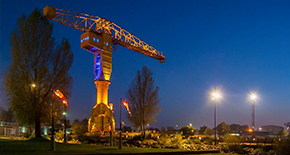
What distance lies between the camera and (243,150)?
30.4 metres

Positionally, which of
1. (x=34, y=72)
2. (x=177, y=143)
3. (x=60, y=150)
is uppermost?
(x=34, y=72)

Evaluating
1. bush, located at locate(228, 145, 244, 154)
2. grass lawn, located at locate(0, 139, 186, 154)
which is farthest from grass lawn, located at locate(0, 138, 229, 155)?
bush, located at locate(228, 145, 244, 154)

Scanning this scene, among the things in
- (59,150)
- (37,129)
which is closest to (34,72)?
(37,129)

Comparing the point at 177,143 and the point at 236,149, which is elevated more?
the point at 177,143

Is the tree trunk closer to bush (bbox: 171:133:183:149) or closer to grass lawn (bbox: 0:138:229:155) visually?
grass lawn (bbox: 0:138:229:155)

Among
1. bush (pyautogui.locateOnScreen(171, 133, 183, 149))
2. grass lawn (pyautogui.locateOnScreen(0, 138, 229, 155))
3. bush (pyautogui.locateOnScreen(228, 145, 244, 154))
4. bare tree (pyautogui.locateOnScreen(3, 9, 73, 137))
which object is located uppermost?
bare tree (pyautogui.locateOnScreen(3, 9, 73, 137))

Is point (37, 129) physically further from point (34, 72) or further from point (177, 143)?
point (177, 143)

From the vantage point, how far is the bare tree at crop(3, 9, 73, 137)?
90.3ft

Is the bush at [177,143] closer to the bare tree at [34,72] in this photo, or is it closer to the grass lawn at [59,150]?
the grass lawn at [59,150]

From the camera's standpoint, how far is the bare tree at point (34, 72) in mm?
27516

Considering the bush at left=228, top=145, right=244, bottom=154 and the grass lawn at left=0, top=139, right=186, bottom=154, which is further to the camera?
the bush at left=228, top=145, right=244, bottom=154

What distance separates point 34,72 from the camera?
2858 cm

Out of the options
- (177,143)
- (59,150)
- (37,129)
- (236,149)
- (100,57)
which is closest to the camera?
(59,150)

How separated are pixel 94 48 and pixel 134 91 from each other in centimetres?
1402
